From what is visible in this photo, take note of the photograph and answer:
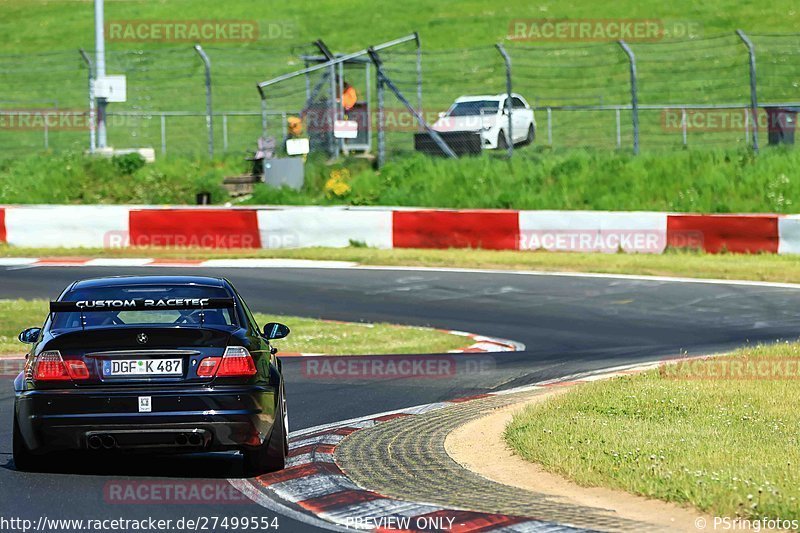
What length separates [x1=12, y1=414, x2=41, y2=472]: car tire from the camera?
339 inches

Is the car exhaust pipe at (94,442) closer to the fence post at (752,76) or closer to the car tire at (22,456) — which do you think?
the car tire at (22,456)

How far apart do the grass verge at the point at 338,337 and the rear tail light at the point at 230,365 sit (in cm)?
729

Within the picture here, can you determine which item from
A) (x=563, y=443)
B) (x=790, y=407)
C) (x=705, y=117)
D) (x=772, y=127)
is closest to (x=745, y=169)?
(x=772, y=127)

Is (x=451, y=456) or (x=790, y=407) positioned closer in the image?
(x=451, y=456)

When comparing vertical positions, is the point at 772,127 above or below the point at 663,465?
above

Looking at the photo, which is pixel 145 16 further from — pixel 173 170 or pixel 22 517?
pixel 22 517

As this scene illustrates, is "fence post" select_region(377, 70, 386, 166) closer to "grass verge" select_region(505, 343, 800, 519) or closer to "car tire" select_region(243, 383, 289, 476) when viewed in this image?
"grass verge" select_region(505, 343, 800, 519)

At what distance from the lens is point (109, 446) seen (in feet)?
27.6

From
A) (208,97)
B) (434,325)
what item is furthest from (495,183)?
(434,325)

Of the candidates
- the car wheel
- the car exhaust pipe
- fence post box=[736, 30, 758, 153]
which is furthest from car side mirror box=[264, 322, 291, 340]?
the car wheel

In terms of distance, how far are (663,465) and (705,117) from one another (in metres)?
31.8

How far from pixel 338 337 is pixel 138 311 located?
301 inches

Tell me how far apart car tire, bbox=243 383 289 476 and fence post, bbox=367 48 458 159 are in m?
21.5

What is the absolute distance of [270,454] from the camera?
871 cm
